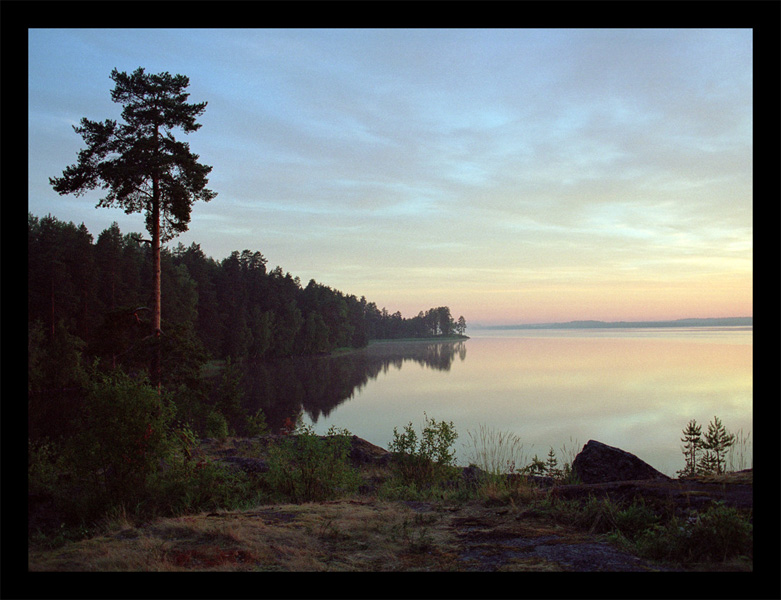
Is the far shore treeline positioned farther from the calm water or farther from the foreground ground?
the calm water

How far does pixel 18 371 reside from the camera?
2904 millimetres

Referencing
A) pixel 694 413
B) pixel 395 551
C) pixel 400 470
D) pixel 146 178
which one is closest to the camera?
pixel 395 551

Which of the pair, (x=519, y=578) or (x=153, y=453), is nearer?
(x=519, y=578)

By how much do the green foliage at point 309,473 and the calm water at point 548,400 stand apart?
6.50 meters

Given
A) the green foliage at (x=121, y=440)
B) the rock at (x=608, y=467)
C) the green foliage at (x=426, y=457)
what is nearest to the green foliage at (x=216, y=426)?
the green foliage at (x=426, y=457)

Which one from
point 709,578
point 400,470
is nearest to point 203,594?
point 709,578

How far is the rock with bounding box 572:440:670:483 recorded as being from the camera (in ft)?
27.5

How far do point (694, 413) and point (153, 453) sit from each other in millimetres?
28797

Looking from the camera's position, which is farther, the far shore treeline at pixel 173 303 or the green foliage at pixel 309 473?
the far shore treeline at pixel 173 303

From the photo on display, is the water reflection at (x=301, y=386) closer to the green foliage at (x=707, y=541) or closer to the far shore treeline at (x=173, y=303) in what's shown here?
the far shore treeline at (x=173, y=303)

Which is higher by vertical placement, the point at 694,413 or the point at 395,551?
the point at 395,551

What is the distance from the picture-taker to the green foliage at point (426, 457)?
404 inches

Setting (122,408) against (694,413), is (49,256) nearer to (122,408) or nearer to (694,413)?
(122,408)

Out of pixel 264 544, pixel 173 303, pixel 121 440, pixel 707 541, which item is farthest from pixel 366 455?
pixel 173 303
